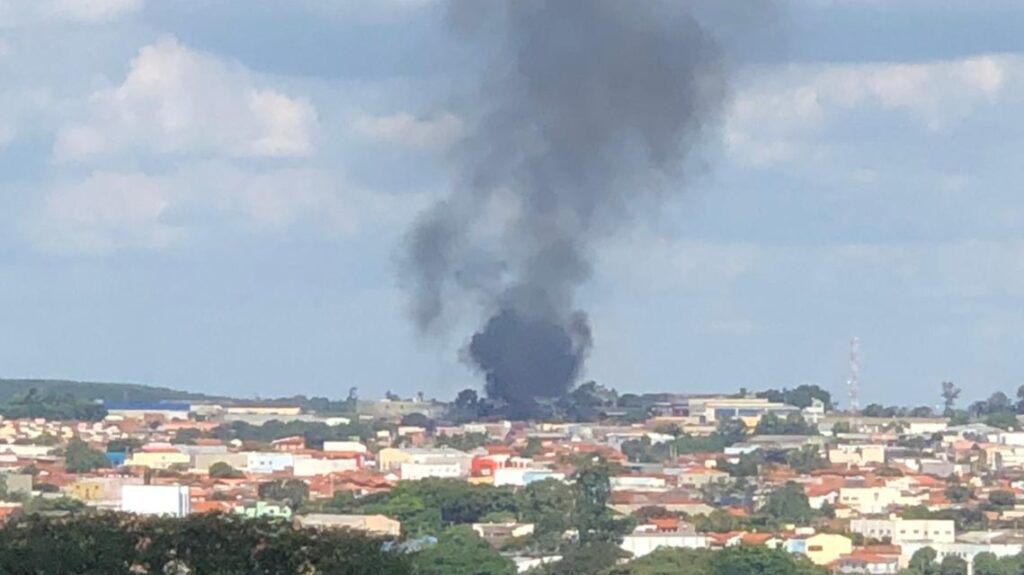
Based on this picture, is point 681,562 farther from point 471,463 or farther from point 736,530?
point 471,463

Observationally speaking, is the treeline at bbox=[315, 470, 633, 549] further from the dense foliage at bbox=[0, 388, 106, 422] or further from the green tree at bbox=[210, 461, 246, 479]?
the dense foliage at bbox=[0, 388, 106, 422]

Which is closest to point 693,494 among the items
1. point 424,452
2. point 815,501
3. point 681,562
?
point 815,501

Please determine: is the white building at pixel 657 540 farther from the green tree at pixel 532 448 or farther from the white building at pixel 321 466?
the green tree at pixel 532 448

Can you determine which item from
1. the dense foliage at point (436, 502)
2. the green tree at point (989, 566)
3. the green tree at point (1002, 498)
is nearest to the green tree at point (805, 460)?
the green tree at point (1002, 498)

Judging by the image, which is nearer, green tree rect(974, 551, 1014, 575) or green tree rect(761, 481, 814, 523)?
green tree rect(974, 551, 1014, 575)

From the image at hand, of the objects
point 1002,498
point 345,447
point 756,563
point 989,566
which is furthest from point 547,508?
point 345,447

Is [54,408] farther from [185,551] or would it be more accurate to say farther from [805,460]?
[185,551]

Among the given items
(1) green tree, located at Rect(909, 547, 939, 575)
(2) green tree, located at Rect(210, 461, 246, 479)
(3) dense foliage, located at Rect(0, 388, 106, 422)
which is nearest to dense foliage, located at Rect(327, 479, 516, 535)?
(1) green tree, located at Rect(909, 547, 939, 575)

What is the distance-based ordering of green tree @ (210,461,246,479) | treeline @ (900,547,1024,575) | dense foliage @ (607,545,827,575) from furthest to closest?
green tree @ (210,461,246,479), treeline @ (900,547,1024,575), dense foliage @ (607,545,827,575)
